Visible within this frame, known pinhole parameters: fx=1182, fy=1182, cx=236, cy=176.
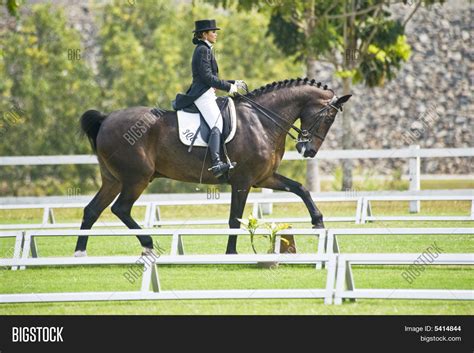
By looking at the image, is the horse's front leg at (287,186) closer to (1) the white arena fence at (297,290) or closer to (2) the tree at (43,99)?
(1) the white arena fence at (297,290)

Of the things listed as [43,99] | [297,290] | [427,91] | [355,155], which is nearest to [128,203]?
[297,290]

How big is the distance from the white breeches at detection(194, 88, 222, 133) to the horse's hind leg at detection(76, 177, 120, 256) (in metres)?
1.46

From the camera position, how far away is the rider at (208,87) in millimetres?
14430

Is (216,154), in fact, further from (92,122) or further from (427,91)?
(427,91)

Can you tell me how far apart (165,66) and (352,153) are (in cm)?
1178

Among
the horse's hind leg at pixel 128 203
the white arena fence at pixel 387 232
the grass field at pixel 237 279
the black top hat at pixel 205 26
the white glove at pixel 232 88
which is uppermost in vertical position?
the black top hat at pixel 205 26

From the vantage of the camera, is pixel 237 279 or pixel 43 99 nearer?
pixel 237 279

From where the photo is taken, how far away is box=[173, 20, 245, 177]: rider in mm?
14430

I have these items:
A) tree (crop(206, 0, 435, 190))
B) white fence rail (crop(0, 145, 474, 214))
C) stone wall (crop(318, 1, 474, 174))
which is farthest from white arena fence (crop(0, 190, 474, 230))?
stone wall (crop(318, 1, 474, 174))

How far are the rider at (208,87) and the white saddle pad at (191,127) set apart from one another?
0.14m

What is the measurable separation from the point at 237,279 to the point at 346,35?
14.2 m

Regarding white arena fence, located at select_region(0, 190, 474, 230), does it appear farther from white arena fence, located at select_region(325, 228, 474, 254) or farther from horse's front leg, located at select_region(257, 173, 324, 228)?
white arena fence, located at select_region(325, 228, 474, 254)

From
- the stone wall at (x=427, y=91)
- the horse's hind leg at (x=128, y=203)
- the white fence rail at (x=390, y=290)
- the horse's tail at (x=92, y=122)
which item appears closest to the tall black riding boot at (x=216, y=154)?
the horse's hind leg at (x=128, y=203)

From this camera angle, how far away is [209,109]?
14.6 m
